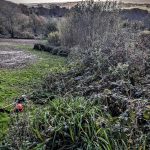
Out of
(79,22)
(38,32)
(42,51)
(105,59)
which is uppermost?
(105,59)

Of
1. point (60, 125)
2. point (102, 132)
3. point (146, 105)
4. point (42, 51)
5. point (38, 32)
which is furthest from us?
point (38, 32)

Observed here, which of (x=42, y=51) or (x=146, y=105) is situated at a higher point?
(x=146, y=105)

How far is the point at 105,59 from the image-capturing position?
10078 mm

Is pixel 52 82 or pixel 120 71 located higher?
pixel 120 71

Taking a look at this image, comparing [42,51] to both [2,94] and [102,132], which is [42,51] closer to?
[2,94]

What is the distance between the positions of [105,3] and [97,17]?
1336 mm

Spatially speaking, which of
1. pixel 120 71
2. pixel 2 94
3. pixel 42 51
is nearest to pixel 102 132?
pixel 120 71

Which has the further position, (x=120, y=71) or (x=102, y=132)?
(x=120, y=71)

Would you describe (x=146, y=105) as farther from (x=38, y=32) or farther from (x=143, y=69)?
(x=38, y=32)

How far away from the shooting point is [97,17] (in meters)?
19.0

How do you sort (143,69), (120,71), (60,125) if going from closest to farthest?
Answer: (60,125)
(120,71)
(143,69)

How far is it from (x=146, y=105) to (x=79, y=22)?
14.7 metres

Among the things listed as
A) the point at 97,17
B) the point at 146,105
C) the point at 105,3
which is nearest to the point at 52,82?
the point at 146,105

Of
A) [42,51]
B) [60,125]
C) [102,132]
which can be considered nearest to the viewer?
[102,132]
